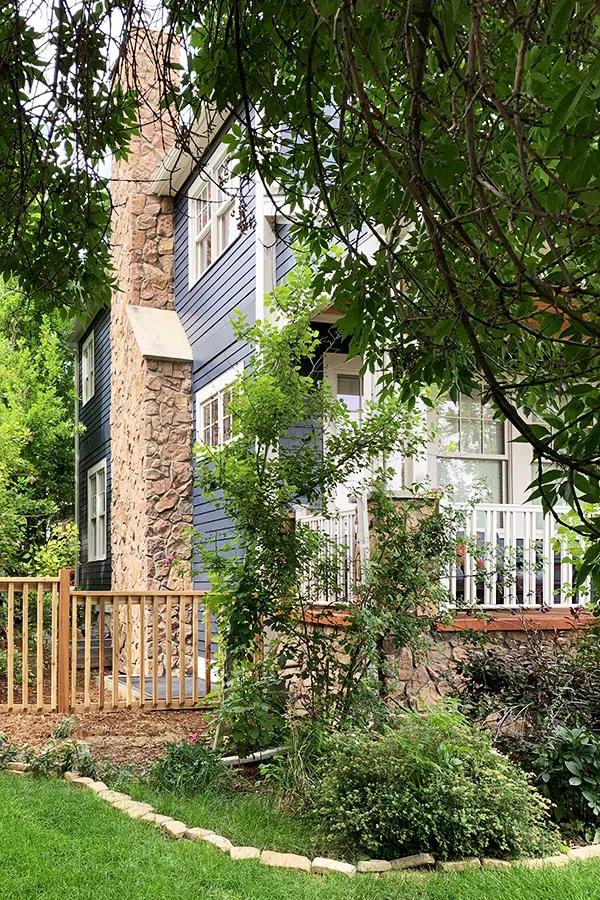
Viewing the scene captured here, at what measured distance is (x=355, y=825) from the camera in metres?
3.80

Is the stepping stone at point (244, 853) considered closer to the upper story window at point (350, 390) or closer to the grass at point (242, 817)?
the grass at point (242, 817)

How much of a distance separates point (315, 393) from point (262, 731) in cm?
233

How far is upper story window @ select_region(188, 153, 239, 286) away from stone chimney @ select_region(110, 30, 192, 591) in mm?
774

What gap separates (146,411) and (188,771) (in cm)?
583

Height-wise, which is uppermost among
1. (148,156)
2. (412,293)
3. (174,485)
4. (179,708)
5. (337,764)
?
(148,156)

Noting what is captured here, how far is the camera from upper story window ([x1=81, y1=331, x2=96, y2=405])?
15.8 m

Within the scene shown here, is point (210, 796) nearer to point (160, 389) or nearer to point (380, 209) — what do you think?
point (380, 209)

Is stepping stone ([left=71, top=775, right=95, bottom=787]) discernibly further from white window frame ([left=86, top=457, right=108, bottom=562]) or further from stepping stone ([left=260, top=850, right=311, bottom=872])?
white window frame ([left=86, top=457, right=108, bottom=562])

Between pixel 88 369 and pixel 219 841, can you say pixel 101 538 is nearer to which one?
pixel 88 369

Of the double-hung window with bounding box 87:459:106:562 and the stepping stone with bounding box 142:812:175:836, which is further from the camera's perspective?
the double-hung window with bounding box 87:459:106:562

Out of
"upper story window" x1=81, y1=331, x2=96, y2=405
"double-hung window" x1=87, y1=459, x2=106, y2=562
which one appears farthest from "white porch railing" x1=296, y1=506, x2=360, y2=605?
"upper story window" x1=81, y1=331, x2=96, y2=405

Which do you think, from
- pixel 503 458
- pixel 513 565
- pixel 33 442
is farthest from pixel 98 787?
pixel 33 442

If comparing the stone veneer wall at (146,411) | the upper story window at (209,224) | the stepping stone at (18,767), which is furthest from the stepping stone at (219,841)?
the upper story window at (209,224)

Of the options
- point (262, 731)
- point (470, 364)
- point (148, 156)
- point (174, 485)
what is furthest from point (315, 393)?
point (148, 156)
